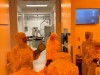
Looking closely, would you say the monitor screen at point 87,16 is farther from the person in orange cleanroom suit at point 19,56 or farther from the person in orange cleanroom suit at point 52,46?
the person in orange cleanroom suit at point 19,56

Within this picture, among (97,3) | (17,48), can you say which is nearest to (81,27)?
(97,3)

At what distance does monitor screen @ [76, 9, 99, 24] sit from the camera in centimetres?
484

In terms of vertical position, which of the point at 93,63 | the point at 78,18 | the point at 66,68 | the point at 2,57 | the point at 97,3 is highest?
the point at 97,3

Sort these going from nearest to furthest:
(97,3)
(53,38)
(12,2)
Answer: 1. (97,3)
2. (53,38)
3. (12,2)

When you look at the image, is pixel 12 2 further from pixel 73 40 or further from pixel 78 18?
pixel 73 40

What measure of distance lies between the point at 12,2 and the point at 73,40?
137 inches

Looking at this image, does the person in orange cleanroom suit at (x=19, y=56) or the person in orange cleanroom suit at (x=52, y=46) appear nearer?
the person in orange cleanroom suit at (x=19, y=56)

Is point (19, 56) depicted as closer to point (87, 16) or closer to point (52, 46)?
point (87, 16)

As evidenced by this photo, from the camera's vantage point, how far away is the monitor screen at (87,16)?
4.84m

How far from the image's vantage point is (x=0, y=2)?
2.88 m

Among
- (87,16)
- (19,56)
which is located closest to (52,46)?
(87,16)

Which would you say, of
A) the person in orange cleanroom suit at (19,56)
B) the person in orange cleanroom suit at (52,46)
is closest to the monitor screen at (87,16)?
the person in orange cleanroom suit at (52,46)

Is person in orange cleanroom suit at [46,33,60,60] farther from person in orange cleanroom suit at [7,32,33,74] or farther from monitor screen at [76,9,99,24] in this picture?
person in orange cleanroom suit at [7,32,33,74]

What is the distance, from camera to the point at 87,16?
4.93 meters
